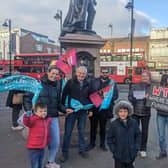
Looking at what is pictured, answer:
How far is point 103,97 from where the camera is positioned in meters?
3.95

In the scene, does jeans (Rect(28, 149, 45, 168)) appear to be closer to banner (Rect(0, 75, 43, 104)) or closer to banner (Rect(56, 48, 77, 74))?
banner (Rect(0, 75, 43, 104))

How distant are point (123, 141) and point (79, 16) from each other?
4486mm

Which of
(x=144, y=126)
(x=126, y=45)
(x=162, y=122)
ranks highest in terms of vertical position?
(x=126, y=45)

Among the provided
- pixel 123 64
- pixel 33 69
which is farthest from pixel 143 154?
pixel 33 69

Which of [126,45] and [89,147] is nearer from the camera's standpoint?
[89,147]

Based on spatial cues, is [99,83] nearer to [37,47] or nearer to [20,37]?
[20,37]

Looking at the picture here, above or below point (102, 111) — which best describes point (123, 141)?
below

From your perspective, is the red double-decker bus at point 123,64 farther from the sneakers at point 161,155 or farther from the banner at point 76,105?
the banner at point 76,105

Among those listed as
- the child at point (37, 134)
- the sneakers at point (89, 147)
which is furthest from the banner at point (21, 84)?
the sneakers at point (89, 147)

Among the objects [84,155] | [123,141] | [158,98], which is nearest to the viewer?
[123,141]

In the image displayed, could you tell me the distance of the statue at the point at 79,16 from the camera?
5.95 m

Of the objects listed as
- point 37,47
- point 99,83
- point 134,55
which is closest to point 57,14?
point 134,55

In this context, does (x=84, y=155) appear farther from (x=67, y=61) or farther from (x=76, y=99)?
(x=67, y=61)

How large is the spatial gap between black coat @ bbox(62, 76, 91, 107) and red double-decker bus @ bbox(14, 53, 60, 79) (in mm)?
20911
